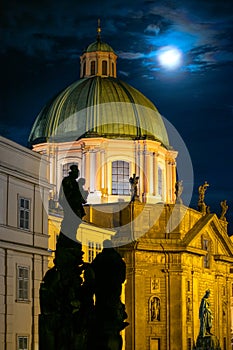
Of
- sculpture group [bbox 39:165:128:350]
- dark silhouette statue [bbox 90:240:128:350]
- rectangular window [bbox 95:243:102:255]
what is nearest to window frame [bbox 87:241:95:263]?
rectangular window [bbox 95:243:102:255]

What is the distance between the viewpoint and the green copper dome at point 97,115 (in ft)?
261

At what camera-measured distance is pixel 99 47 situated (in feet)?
279

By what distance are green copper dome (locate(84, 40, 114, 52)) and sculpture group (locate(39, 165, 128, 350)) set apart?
57435 mm

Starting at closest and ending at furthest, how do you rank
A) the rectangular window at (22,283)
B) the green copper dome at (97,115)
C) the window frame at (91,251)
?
the rectangular window at (22,283)
the window frame at (91,251)
the green copper dome at (97,115)

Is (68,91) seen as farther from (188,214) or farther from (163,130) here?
(188,214)

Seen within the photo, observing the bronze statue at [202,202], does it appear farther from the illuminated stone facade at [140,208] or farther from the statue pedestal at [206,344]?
the statue pedestal at [206,344]

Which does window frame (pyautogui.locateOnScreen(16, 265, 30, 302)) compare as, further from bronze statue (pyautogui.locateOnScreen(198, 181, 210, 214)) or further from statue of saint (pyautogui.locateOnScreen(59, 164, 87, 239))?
bronze statue (pyautogui.locateOnScreen(198, 181, 210, 214))

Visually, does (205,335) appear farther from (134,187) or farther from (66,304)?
(66,304)

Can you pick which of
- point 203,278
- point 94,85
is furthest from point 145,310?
point 94,85

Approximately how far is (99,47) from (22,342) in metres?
45.0

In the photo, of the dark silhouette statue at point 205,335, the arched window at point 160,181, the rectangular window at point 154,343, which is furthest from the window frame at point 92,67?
the dark silhouette statue at point 205,335

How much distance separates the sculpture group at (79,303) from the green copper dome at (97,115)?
163 ft

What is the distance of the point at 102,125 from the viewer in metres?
79.6

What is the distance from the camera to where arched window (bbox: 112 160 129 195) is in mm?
78062
